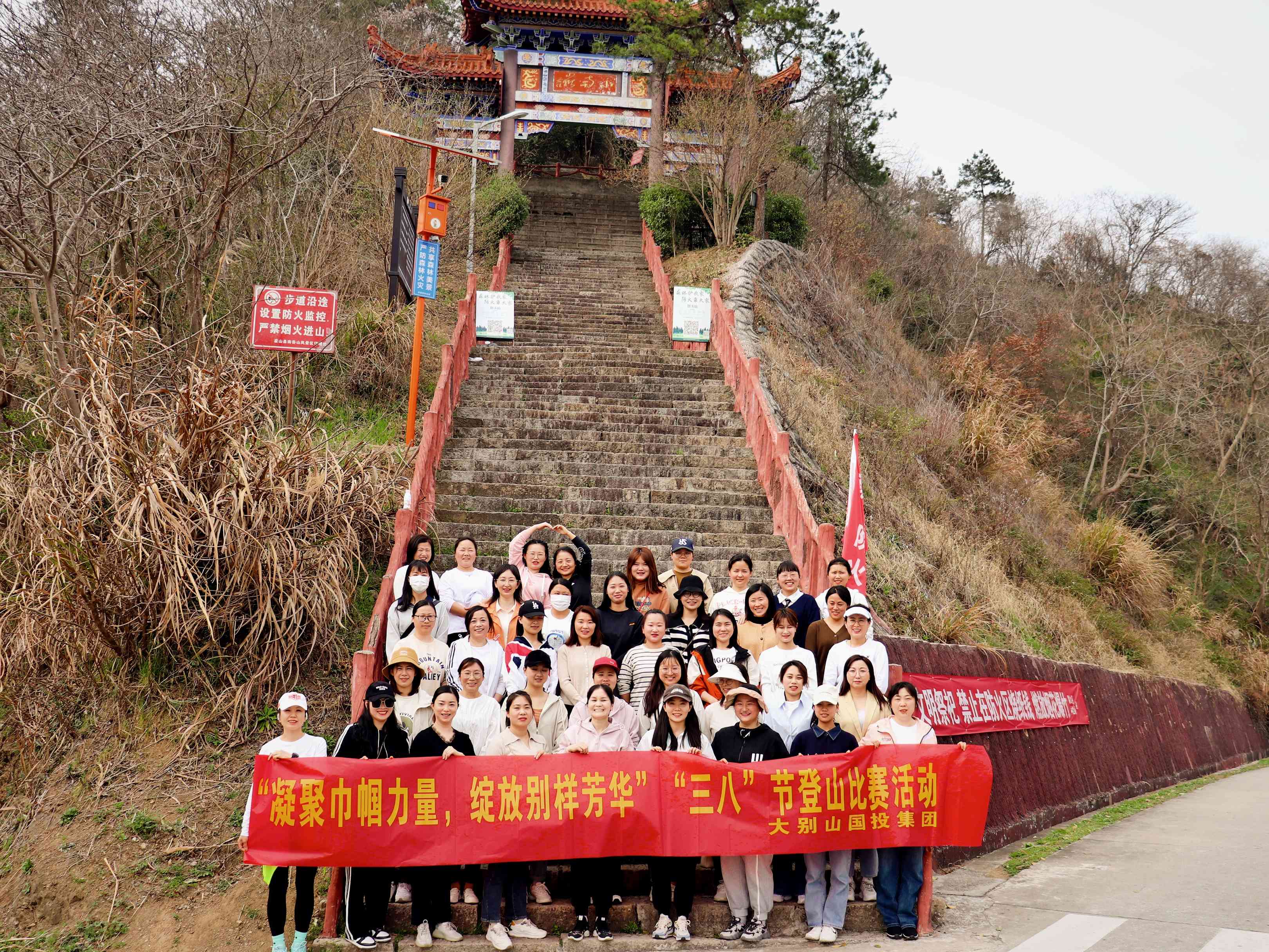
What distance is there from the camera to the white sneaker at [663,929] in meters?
6.55

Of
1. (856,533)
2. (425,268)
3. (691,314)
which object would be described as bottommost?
(856,533)

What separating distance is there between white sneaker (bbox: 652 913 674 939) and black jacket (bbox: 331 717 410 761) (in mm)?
1830

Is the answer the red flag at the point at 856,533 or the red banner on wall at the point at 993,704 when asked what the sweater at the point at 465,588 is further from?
the red banner on wall at the point at 993,704

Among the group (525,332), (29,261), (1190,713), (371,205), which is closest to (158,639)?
(29,261)

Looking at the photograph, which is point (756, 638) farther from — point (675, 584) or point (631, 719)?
point (631, 719)

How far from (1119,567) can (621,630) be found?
Answer: 55.8ft

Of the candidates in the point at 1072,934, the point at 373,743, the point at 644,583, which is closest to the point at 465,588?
the point at 644,583

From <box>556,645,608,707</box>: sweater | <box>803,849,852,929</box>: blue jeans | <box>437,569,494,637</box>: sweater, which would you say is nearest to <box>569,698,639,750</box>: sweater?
<box>556,645,608,707</box>: sweater

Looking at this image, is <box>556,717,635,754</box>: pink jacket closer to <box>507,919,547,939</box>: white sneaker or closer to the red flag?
<box>507,919,547,939</box>: white sneaker

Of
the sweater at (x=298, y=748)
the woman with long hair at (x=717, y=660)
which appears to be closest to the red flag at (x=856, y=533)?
the woman with long hair at (x=717, y=660)

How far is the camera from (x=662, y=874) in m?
6.68

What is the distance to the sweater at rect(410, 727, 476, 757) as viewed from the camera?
21.6 feet

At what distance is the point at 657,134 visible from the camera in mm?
26984

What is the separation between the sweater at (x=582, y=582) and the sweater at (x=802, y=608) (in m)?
1.48
